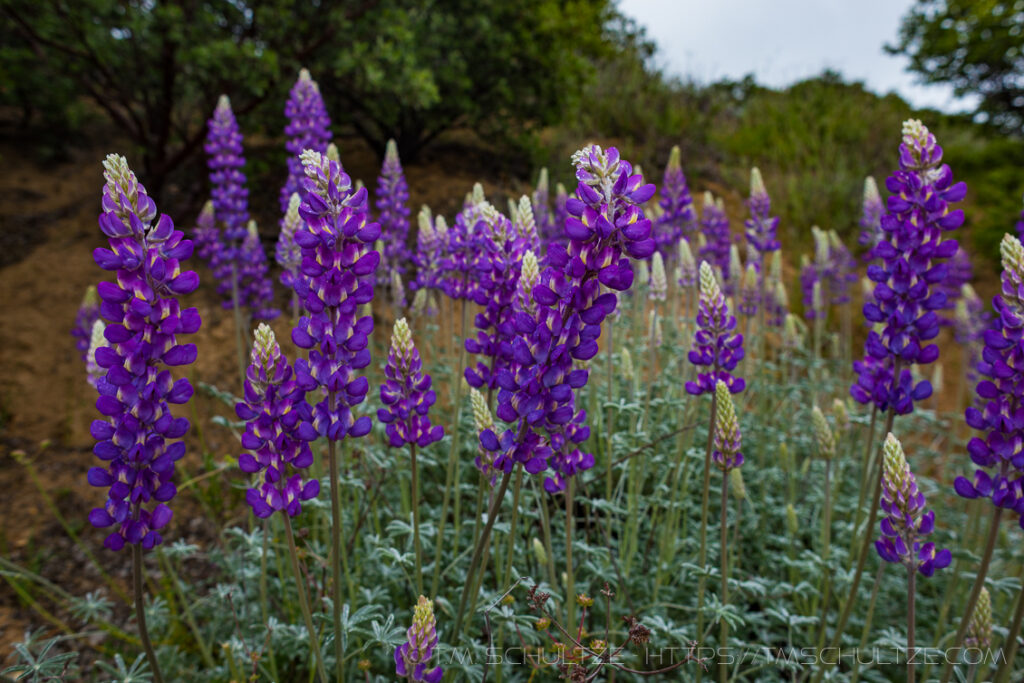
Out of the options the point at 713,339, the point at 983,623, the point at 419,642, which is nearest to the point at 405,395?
the point at 419,642

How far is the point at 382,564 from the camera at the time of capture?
9.07 ft

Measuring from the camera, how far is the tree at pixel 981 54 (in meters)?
10.8

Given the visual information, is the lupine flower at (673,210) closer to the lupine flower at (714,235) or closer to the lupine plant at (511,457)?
the lupine plant at (511,457)

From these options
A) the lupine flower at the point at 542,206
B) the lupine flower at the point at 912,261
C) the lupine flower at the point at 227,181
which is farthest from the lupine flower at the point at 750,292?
the lupine flower at the point at 227,181

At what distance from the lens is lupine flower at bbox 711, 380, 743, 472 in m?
2.12

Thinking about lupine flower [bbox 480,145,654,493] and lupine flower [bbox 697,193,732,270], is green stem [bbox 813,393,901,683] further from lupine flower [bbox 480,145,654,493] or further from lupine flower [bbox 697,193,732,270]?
lupine flower [bbox 697,193,732,270]

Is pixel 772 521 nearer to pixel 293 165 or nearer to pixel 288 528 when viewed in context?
pixel 288 528

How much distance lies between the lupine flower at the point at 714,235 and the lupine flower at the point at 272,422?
11.5ft

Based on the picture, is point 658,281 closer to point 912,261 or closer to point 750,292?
point 750,292

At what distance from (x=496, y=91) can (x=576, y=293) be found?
785 cm

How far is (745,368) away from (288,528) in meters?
4.21

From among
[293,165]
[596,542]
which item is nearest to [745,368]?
[596,542]

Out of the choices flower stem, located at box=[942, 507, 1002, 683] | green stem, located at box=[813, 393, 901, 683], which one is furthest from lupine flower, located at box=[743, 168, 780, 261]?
flower stem, located at box=[942, 507, 1002, 683]

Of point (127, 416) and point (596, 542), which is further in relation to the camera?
point (596, 542)
